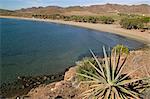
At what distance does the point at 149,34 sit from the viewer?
210 feet

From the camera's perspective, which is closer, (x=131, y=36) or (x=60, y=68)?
(x=60, y=68)

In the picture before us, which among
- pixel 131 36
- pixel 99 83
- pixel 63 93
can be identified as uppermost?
pixel 99 83

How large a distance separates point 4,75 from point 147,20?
6072 cm

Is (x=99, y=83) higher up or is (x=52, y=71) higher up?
(x=99, y=83)

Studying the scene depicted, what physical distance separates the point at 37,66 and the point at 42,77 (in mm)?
5391

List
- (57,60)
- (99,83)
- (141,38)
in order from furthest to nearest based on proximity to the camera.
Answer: (141,38)
(57,60)
(99,83)

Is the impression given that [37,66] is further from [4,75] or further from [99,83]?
[99,83]

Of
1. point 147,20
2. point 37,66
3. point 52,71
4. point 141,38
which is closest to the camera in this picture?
point 52,71

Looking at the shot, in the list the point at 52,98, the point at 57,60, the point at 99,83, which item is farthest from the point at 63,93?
the point at 57,60

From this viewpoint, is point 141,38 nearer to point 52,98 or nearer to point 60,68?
point 60,68

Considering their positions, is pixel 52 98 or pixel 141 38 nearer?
pixel 52 98

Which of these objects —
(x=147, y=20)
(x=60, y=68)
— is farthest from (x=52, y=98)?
(x=147, y=20)

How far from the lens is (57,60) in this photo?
121 ft

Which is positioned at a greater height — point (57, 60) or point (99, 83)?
point (99, 83)
